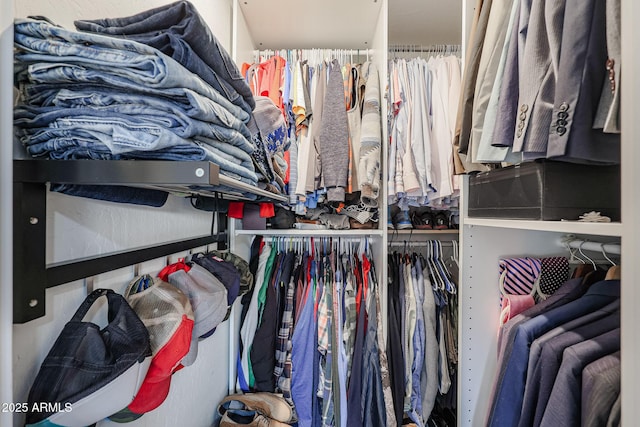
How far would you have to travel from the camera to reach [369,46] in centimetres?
159

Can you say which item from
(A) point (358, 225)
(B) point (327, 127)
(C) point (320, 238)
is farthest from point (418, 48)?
(C) point (320, 238)

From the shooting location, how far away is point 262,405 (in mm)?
1246

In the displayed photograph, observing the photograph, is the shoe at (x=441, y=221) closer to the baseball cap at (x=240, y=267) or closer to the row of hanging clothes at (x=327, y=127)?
the row of hanging clothes at (x=327, y=127)

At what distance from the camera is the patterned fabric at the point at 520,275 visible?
3.05 ft

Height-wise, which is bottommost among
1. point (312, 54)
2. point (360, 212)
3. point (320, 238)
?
point (320, 238)

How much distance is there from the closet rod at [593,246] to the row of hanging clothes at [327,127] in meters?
0.65

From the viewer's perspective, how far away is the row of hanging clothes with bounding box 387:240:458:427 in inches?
51.7

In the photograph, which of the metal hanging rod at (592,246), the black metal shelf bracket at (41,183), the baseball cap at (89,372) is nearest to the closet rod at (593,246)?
the metal hanging rod at (592,246)

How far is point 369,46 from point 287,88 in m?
0.54

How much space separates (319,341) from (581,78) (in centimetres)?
116

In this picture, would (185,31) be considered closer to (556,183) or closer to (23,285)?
(23,285)

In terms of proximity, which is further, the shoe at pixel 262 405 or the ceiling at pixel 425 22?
the ceiling at pixel 425 22

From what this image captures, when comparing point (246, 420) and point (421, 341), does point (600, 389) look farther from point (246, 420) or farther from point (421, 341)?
point (246, 420)

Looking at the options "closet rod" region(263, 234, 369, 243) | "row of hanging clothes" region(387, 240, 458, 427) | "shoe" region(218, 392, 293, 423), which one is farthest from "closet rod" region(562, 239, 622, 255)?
"shoe" region(218, 392, 293, 423)
